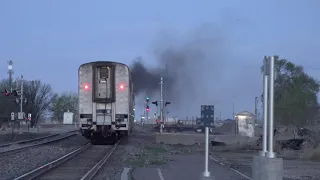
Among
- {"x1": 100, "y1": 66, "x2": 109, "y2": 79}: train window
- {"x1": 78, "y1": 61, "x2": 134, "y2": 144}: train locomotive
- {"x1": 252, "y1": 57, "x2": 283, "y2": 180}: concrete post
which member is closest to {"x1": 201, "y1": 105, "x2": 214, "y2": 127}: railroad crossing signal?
{"x1": 252, "y1": 57, "x2": 283, "y2": 180}: concrete post

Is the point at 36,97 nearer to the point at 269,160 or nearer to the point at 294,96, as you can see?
the point at 294,96

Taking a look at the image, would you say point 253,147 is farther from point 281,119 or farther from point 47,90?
point 47,90

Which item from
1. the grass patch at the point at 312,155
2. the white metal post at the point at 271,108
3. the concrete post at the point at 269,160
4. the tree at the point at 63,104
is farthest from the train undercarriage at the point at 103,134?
the tree at the point at 63,104

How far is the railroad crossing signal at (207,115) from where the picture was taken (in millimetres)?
10042

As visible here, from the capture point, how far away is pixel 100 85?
33.8 meters

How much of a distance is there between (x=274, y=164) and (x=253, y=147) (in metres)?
30.8

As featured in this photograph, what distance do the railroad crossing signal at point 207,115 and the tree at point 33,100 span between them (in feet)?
277

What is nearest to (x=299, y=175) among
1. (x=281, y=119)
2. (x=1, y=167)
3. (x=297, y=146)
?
(x=1, y=167)

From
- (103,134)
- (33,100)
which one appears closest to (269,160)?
(103,134)

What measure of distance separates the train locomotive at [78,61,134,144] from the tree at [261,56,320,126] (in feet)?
80.4

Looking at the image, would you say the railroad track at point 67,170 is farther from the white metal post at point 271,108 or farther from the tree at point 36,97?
the tree at point 36,97

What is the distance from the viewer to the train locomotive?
33.6 metres

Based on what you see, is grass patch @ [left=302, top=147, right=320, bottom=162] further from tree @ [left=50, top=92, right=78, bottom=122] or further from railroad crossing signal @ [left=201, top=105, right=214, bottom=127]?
tree @ [left=50, top=92, right=78, bottom=122]

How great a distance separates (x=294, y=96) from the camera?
5619 centimetres
